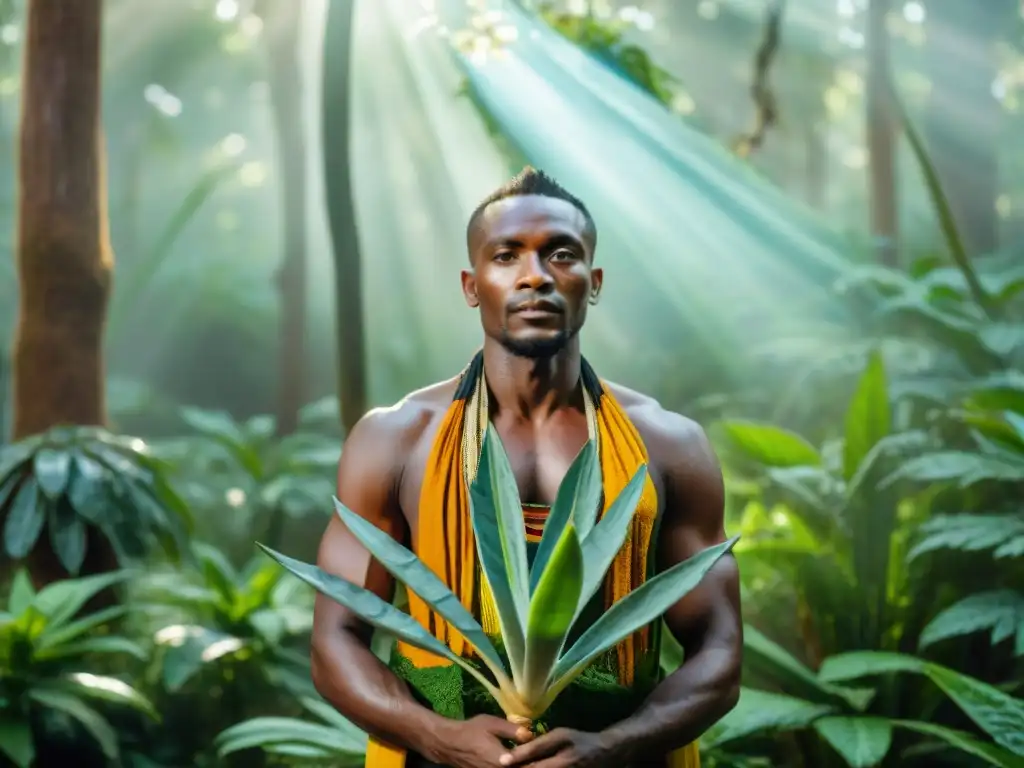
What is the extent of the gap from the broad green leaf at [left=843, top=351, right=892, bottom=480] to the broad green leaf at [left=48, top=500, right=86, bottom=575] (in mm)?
2092

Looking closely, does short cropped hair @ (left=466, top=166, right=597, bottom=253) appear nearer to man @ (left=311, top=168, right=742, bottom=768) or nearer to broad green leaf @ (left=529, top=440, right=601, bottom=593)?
man @ (left=311, top=168, right=742, bottom=768)

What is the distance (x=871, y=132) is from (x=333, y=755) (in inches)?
205

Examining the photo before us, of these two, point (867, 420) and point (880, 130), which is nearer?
point (867, 420)

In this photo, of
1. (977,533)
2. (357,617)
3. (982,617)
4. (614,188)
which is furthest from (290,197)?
(357,617)

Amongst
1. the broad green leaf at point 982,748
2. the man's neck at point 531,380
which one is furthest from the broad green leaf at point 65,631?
the broad green leaf at point 982,748

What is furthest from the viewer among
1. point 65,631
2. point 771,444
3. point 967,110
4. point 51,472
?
point 967,110

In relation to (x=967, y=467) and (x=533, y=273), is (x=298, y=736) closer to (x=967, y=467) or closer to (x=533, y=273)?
(x=533, y=273)

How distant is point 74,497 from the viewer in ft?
8.76

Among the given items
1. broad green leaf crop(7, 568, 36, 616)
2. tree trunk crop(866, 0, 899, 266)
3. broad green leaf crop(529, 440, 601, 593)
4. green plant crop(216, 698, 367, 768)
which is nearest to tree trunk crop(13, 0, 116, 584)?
broad green leaf crop(7, 568, 36, 616)

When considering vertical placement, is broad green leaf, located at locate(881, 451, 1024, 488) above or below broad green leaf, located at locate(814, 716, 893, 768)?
above

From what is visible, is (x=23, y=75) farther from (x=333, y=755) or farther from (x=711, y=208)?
(x=711, y=208)

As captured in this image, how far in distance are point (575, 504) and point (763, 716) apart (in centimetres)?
119

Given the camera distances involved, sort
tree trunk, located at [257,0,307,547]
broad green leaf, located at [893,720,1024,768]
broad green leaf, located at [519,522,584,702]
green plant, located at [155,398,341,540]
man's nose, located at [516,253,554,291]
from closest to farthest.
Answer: broad green leaf, located at [519,522,584,702]
man's nose, located at [516,253,554,291]
broad green leaf, located at [893,720,1024,768]
green plant, located at [155,398,341,540]
tree trunk, located at [257,0,307,547]

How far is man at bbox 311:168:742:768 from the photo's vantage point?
1.22 meters
